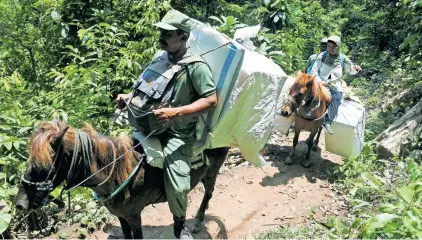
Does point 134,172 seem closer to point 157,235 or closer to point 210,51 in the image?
point 210,51

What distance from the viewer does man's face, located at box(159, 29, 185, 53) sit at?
375 cm

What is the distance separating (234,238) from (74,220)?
7.45 feet

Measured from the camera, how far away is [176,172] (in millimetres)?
3984

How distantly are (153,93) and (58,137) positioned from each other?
0.93 metres

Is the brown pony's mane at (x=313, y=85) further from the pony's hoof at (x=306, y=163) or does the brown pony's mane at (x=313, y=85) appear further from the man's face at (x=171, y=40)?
the man's face at (x=171, y=40)

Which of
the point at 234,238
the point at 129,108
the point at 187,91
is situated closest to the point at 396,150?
the point at 234,238

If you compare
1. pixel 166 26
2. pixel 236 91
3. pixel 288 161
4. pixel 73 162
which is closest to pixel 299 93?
pixel 288 161

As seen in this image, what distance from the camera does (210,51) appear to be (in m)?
4.17

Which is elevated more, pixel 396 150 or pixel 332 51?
pixel 332 51

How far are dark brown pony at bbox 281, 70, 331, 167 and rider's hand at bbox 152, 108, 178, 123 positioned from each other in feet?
12.2

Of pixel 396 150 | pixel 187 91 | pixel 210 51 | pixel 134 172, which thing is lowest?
pixel 396 150

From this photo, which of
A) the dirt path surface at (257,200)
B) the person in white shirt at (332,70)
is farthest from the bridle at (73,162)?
the person in white shirt at (332,70)

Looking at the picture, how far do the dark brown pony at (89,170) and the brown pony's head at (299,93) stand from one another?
2.91 meters

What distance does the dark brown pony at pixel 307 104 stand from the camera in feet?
23.1
